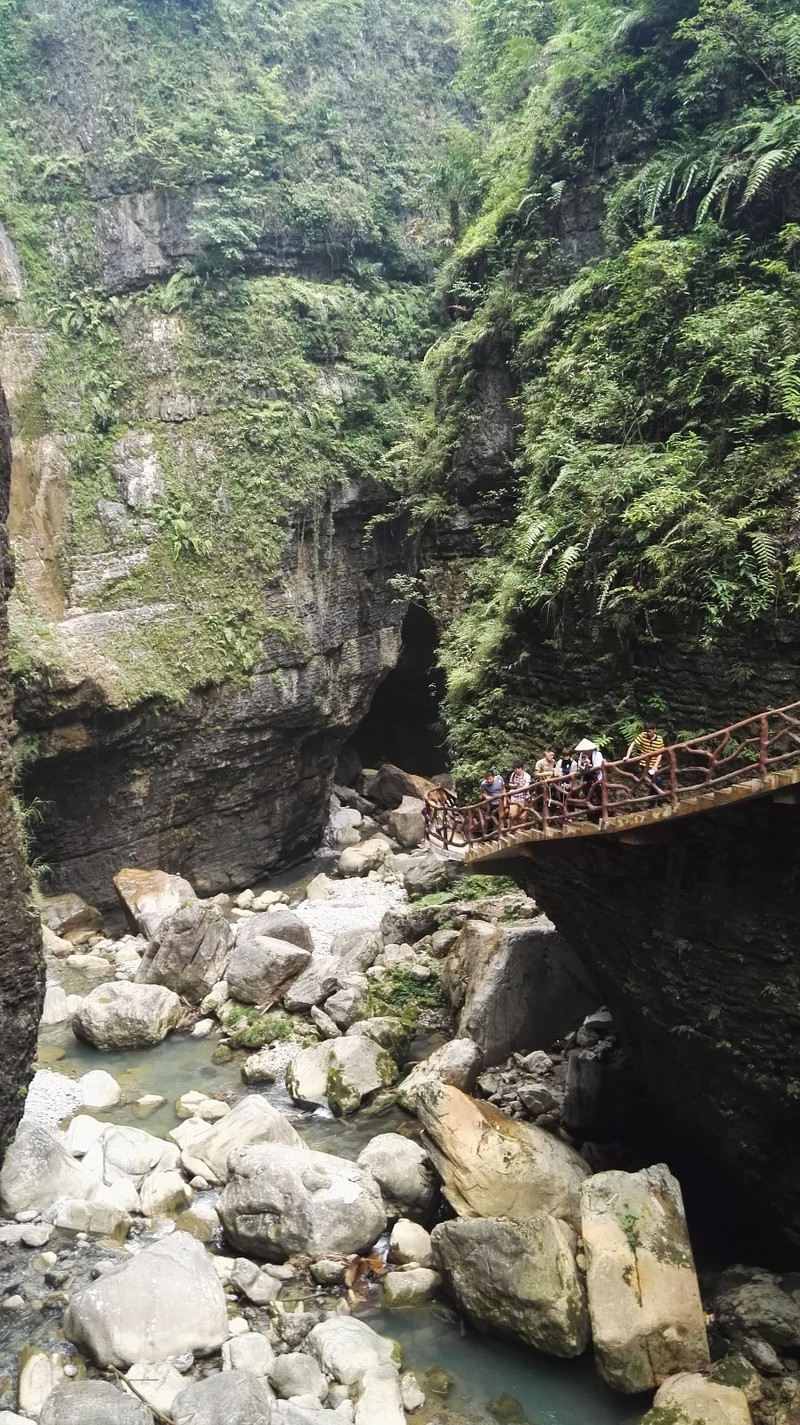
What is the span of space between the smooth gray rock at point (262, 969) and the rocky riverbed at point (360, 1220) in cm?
5

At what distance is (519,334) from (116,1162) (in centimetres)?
1323

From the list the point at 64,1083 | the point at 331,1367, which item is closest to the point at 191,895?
the point at 64,1083

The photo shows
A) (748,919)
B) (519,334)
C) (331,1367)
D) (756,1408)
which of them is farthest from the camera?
(519,334)

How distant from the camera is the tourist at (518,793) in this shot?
9.59 meters

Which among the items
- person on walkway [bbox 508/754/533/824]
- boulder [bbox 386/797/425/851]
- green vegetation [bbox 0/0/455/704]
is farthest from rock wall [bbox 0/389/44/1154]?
boulder [bbox 386/797/425/851]

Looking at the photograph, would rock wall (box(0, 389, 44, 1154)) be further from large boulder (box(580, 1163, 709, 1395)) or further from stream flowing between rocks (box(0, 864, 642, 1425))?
large boulder (box(580, 1163, 709, 1395))

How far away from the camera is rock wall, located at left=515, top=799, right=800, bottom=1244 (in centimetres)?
771

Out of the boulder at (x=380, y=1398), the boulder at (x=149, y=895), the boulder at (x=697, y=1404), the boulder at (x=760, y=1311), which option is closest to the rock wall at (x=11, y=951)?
the boulder at (x=380, y=1398)

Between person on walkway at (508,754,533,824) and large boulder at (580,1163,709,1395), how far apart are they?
372cm

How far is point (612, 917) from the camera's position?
30.9ft

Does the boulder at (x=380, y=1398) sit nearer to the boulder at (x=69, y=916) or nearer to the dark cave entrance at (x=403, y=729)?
the boulder at (x=69, y=916)

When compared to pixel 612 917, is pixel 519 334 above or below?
above

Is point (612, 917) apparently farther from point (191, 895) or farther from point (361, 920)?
point (191, 895)

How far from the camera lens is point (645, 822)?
7.83m
